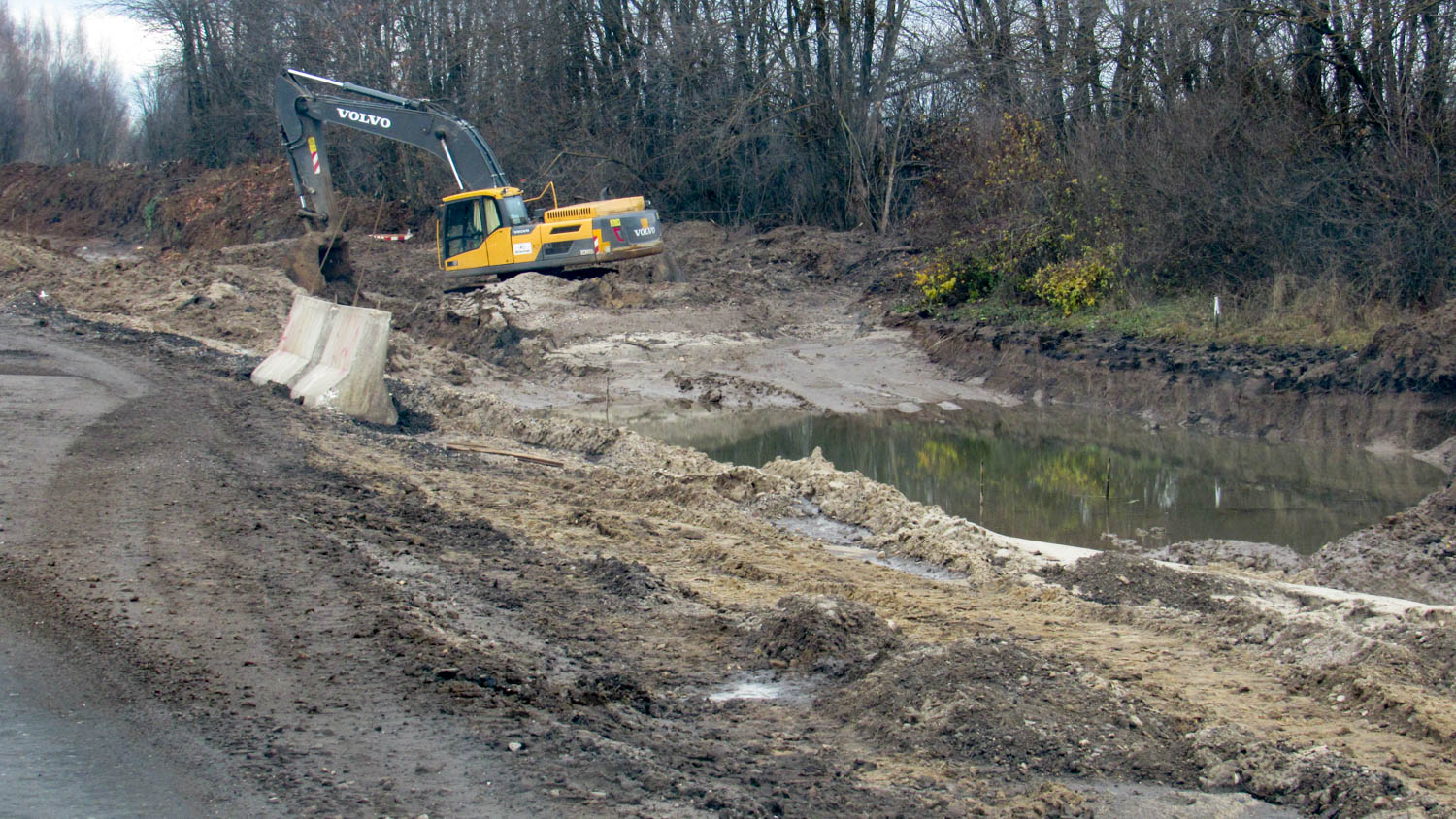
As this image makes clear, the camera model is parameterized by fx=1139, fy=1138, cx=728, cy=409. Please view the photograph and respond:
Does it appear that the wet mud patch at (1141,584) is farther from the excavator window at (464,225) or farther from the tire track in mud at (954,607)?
the excavator window at (464,225)

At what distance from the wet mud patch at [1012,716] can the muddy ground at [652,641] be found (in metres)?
0.02

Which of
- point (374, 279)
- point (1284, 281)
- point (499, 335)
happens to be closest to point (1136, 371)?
point (1284, 281)

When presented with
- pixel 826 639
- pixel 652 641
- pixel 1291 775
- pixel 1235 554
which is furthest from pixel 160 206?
pixel 1291 775

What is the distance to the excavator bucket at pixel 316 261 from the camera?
73.8ft

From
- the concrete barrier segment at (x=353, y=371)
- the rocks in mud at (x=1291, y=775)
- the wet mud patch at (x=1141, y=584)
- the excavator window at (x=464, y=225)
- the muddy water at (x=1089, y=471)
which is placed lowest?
the muddy water at (x=1089, y=471)

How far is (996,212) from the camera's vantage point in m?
22.5

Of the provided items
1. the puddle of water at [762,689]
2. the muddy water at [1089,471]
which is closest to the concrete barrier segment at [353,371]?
the muddy water at [1089,471]

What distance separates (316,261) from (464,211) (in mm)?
3063

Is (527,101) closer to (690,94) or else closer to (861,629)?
(690,94)

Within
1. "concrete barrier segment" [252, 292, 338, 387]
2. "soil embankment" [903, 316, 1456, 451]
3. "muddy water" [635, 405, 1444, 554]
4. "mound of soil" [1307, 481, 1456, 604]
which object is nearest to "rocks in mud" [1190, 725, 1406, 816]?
"mound of soil" [1307, 481, 1456, 604]

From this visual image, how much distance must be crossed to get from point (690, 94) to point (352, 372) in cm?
2193

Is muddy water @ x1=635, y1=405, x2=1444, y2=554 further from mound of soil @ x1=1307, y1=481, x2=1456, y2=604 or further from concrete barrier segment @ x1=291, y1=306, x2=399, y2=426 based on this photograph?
concrete barrier segment @ x1=291, y1=306, x2=399, y2=426

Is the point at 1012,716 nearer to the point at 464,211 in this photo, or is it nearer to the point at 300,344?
the point at 300,344

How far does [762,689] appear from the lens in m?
5.59
